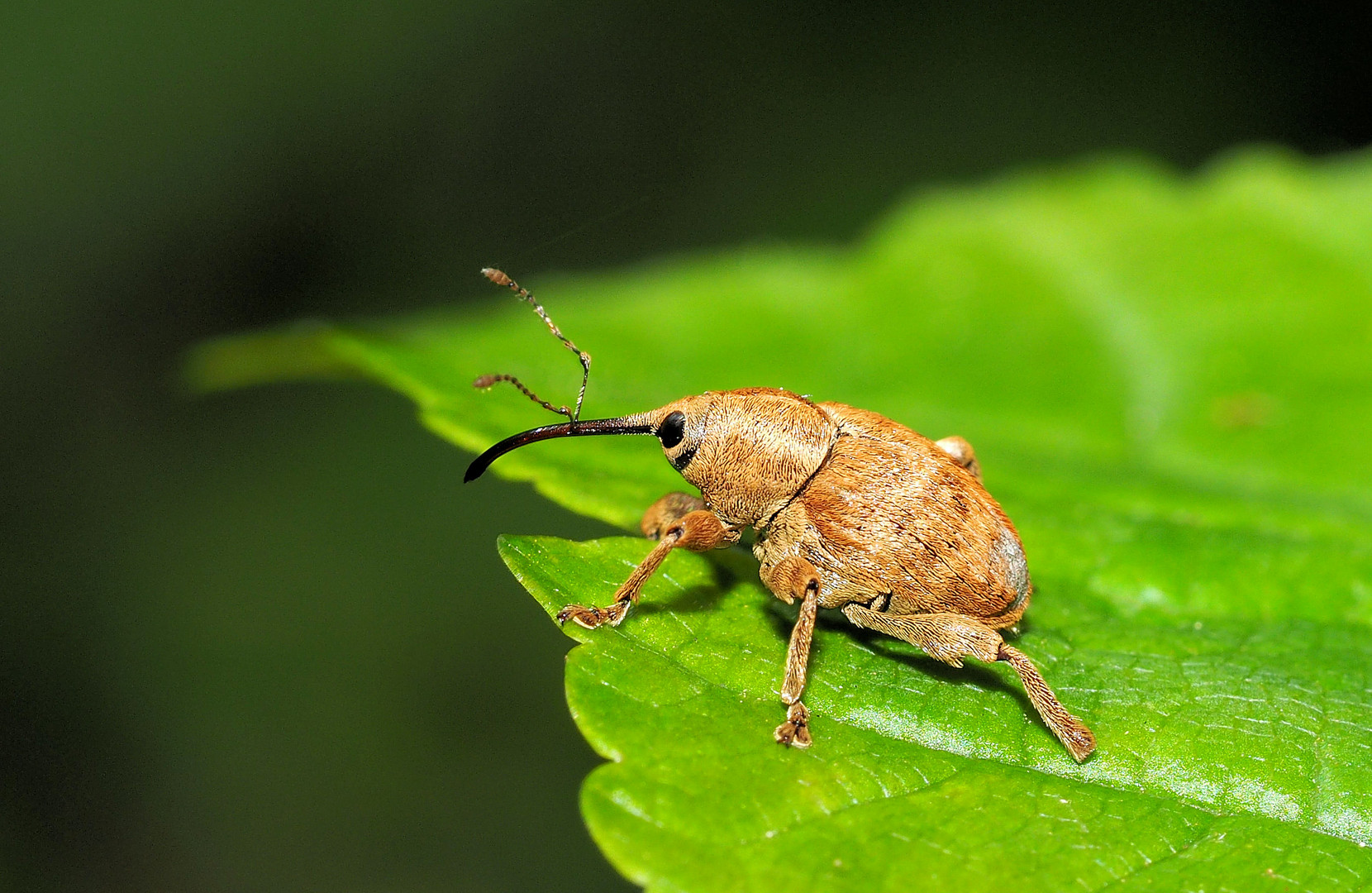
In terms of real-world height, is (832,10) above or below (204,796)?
above

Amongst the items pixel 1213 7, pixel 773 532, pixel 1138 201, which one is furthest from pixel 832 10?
pixel 773 532

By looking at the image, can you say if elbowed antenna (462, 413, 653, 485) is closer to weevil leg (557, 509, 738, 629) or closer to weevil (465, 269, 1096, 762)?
weevil (465, 269, 1096, 762)

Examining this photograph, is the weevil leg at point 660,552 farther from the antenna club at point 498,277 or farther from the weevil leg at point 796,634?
the antenna club at point 498,277

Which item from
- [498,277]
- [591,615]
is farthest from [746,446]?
[498,277]

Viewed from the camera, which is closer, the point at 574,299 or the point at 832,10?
the point at 574,299

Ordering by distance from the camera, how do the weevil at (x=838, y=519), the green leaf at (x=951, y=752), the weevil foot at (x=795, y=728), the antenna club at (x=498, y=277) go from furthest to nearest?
the antenna club at (x=498, y=277) < the weevil at (x=838, y=519) < the weevil foot at (x=795, y=728) < the green leaf at (x=951, y=752)

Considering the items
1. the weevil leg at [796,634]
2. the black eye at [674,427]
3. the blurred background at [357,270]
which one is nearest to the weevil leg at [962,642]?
the weevil leg at [796,634]

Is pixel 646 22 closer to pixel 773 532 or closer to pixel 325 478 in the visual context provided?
pixel 325 478
